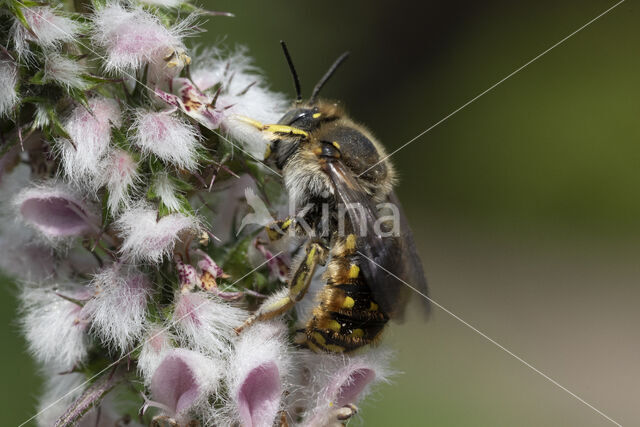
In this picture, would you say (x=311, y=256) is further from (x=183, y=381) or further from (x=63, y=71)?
(x=63, y=71)

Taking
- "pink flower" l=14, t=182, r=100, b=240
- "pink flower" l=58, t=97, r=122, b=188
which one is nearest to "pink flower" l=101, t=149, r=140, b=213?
"pink flower" l=58, t=97, r=122, b=188

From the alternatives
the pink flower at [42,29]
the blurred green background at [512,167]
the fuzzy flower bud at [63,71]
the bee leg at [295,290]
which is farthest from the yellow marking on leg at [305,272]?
the blurred green background at [512,167]

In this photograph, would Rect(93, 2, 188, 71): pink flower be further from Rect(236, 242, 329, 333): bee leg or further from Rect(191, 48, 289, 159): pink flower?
Rect(236, 242, 329, 333): bee leg

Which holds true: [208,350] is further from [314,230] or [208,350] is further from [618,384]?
[618,384]

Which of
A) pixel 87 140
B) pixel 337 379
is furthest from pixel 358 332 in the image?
pixel 87 140

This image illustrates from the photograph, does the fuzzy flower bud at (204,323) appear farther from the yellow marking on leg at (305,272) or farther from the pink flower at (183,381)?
the yellow marking on leg at (305,272)

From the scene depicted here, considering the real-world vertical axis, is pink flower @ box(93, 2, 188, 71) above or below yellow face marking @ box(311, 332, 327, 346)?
above
